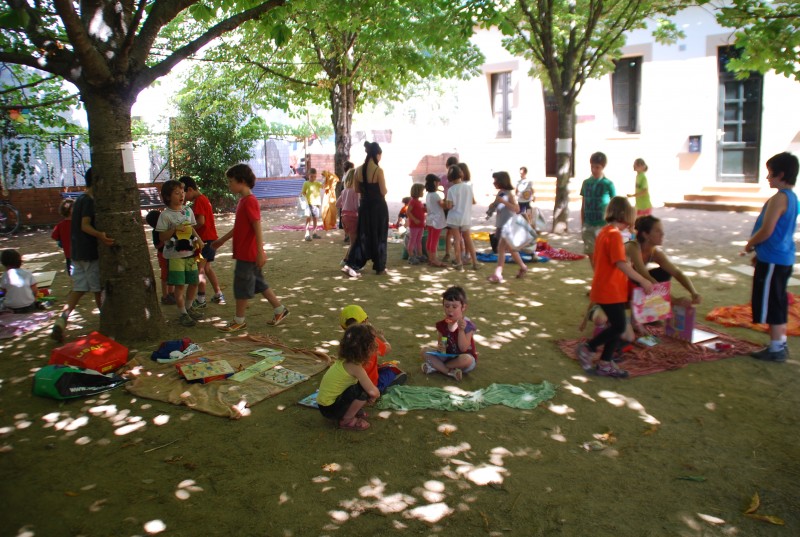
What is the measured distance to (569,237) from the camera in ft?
41.7

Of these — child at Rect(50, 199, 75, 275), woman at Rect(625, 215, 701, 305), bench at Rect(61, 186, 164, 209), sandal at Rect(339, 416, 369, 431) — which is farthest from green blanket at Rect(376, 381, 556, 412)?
bench at Rect(61, 186, 164, 209)

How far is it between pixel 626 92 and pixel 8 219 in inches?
684

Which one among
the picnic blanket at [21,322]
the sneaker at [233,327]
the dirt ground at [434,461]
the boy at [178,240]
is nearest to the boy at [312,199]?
the picnic blanket at [21,322]

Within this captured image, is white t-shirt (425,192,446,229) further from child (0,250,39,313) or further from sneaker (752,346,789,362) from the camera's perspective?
child (0,250,39,313)

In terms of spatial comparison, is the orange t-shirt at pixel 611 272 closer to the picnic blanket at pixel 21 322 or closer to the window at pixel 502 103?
the picnic blanket at pixel 21 322

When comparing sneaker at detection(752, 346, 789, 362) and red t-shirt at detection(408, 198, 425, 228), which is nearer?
sneaker at detection(752, 346, 789, 362)

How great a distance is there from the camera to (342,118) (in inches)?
540

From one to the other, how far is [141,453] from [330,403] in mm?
1275

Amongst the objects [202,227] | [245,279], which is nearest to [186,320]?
[245,279]

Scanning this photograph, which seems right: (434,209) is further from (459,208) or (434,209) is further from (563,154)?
(563,154)

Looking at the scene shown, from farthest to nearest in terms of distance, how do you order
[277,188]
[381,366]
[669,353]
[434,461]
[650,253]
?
[277,188] → [650,253] → [669,353] → [381,366] → [434,461]

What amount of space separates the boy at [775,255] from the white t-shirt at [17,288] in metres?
8.05

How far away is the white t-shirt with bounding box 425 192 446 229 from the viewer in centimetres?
965

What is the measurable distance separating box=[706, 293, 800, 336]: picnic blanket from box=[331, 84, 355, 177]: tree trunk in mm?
8749
